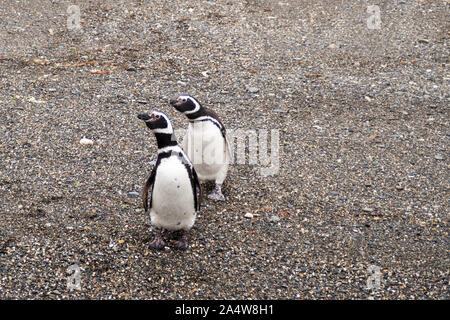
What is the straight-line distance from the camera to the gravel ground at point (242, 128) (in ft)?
14.9

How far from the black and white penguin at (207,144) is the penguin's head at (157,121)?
2.09 ft

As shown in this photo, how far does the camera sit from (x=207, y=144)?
5.30 meters

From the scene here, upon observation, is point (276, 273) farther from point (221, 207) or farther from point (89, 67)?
point (89, 67)

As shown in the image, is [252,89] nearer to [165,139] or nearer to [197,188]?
[197,188]

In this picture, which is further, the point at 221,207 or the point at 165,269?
the point at 221,207

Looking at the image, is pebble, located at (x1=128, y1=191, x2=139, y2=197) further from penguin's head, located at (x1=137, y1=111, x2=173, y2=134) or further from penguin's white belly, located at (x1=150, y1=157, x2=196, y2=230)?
penguin's head, located at (x1=137, y1=111, x2=173, y2=134)

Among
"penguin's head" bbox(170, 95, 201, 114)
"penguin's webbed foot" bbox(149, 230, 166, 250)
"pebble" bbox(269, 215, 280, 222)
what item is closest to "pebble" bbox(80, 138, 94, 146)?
"penguin's head" bbox(170, 95, 201, 114)

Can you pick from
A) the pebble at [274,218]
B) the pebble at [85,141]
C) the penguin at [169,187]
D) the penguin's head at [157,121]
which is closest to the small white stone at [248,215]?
the pebble at [274,218]

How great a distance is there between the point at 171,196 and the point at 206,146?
0.89 metres

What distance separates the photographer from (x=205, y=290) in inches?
172

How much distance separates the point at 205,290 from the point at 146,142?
2522 millimetres

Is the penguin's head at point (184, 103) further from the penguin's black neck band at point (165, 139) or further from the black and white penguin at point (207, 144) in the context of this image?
the penguin's black neck band at point (165, 139)

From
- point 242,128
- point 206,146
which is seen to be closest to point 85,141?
point 206,146
